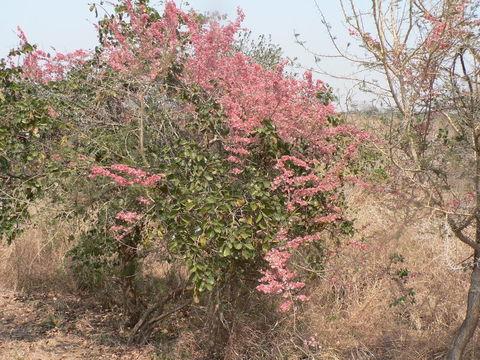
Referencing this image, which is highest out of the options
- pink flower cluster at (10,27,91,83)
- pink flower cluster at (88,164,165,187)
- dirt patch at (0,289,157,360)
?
pink flower cluster at (10,27,91,83)

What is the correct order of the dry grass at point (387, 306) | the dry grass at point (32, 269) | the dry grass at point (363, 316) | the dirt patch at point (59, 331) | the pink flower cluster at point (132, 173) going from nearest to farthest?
1. the pink flower cluster at point (132, 173)
2. the dry grass at point (363, 316)
3. the dry grass at point (387, 306)
4. the dirt patch at point (59, 331)
5. the dry grass at point (32, 269)

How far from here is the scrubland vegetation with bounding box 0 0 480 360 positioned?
3.77m

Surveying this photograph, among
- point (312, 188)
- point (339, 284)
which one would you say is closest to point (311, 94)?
point (312, 188)

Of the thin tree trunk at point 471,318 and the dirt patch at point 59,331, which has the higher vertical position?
the thin tree trunk at point 471,318

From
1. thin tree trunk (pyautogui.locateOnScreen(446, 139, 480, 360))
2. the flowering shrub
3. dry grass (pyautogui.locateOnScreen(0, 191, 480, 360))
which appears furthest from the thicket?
thin tree trunk (pyautogui.locateOnScreen(446, 139, 480, 360))

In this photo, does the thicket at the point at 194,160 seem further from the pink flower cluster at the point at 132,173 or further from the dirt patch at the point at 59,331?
the dirt patch at the point at 59,331

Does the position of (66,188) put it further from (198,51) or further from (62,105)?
(198,51)

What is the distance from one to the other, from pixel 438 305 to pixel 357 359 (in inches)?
47.8

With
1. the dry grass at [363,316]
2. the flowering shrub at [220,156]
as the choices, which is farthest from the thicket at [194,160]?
the dry grass at [363,316]

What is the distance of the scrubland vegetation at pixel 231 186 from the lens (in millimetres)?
3773

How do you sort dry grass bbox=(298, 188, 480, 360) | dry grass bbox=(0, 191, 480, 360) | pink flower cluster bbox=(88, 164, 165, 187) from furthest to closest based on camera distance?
dry grass bbox=(298, 188, 480, 360), dry grass bbox=(0, 191, 480, 360), pink flower cluster bbox=(88, 164, 165, 187)

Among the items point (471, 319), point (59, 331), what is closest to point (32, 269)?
point (59, 331)

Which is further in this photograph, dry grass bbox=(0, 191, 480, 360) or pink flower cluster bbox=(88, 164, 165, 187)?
dry grass bbox=(0, 191, 480, 360)

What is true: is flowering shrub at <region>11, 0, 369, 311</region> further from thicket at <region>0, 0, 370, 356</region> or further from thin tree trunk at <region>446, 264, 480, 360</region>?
thin tree trunk at <region>446, 264, 480, 360</region>
